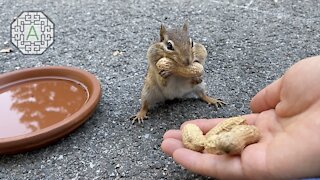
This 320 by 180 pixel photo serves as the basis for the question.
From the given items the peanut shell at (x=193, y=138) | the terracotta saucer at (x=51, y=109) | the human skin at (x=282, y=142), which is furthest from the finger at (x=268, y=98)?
the terracotta saucer at (x=51, y=109)

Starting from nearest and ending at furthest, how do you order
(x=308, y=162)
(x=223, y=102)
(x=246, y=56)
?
(x=308, y=162) → (x=223, y=102) → (x=246, y=56)

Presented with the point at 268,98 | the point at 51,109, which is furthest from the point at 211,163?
the point at 51,109

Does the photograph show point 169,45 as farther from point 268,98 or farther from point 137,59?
point 137,59

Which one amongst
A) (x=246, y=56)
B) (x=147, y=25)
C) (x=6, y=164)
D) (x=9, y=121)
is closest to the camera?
(x=6, y=164)

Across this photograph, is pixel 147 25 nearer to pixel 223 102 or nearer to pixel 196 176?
pixel 223 102

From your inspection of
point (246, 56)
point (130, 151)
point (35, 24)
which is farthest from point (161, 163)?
point (35, 24)
